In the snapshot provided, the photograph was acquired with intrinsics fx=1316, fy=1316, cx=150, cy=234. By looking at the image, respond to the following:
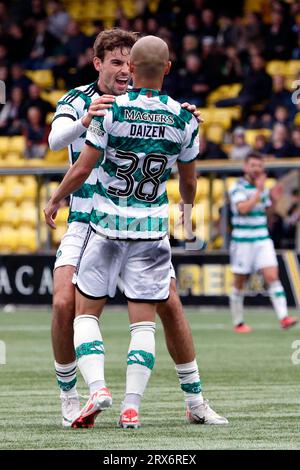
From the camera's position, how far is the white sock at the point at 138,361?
7043mm

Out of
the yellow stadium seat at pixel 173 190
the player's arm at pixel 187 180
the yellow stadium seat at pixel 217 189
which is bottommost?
the yellow stadium seat at pixel 173 190

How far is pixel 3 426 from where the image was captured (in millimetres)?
7203

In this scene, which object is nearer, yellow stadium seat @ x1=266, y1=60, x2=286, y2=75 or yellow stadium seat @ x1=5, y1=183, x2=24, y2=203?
yellow stadium seat @ x1=5, y1=183, x2=24, y2=203

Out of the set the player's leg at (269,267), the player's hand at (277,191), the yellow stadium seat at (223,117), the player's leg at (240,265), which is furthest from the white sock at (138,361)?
the yellow stadium seat at (223,117)

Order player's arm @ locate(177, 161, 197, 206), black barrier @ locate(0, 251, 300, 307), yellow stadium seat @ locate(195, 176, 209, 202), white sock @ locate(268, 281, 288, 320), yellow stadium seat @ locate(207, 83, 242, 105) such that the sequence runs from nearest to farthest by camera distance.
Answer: player's arm @ locate(177, 161, 197, 206), white sock @ locate(268, 281, 288, 320), black barrier @ locate(0, 251, 300, 307), yellow stadium seat @ locate(195, 176, 209, 202), yellow stadium seat @ locate(207, 83, 242, 105)

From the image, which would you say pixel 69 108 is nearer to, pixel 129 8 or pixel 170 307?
pixel 170 307

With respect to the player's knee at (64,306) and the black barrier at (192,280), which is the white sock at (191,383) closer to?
the player's knee at (64,306)

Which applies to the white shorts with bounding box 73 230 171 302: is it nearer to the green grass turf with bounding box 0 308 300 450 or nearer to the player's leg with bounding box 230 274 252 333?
the green grass turf with bounding box 0 308 300 450

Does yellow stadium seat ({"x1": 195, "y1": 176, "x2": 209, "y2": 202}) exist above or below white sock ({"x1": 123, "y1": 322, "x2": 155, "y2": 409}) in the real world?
below

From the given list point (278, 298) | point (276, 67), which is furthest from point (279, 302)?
point (276, 67)

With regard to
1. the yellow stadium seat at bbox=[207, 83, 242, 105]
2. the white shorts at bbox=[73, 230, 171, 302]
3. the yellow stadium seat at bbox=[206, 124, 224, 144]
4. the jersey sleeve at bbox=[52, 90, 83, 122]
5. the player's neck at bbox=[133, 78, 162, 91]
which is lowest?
the yellow stadium seat at bbox=[206, 124, 224, 144]

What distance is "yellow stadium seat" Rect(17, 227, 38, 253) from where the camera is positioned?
19.9 metres

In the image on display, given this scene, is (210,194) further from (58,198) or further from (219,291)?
(58,198)

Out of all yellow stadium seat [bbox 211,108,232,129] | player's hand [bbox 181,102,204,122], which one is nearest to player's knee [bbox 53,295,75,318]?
player's hand [bbox 181,102,204,122]
